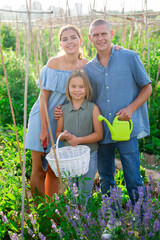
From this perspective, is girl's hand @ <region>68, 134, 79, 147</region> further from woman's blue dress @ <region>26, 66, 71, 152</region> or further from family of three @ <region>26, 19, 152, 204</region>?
woman's blue dress @ <region>26, 66, 71, 152</region>

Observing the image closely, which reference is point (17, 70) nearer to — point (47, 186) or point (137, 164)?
point (47, 186)

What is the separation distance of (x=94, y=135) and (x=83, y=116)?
0.16 meters

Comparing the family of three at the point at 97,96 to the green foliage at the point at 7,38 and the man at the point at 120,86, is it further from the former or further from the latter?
the green foliage at the point at 7,38

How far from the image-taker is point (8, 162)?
252 cm

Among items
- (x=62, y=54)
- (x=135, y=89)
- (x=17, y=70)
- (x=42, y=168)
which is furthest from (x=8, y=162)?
(x=17, y=70)

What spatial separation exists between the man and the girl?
9cm

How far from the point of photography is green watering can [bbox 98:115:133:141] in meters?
1.87

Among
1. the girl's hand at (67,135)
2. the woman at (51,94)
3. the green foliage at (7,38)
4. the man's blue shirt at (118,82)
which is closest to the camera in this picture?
the girl's hand at (67,135)

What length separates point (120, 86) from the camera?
Answer: 1972mm

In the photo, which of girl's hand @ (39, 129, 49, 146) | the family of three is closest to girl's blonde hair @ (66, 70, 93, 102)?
the family of three

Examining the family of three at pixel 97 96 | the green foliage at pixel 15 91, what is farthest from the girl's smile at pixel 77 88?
the green foliage at pixel 15 91

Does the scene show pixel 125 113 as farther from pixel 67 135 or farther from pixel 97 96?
pixel 67 135

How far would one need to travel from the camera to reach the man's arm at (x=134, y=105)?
6.17ft

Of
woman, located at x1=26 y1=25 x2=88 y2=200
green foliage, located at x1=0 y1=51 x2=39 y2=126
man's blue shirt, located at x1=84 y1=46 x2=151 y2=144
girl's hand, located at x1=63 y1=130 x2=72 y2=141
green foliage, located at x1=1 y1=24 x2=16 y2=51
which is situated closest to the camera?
girl's hand, located at x1=63 y1=130 x2=72 y2=141
